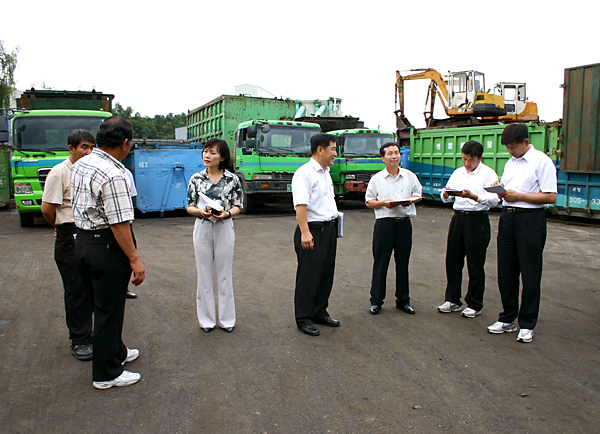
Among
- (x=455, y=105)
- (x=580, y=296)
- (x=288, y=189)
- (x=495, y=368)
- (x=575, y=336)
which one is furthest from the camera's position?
(x=455, y=105)

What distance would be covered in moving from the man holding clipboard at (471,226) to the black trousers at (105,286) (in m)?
3.29

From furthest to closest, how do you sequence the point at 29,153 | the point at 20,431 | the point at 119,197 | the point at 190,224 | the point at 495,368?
1. the point at 190,224
2. the point at 29,153
3. the point at 495,368
4. the point at 119,197
5. the point at 20,431

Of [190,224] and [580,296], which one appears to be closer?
[580,296]

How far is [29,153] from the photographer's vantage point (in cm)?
1045

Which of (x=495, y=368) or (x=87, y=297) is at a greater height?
(x=87, y=297)

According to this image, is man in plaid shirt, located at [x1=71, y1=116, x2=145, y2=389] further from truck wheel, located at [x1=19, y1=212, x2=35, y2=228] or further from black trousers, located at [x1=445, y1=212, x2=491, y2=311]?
truck wheel, located at [x1=19, y1=212, x2=35, y2=228]

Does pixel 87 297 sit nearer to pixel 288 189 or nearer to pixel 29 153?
pixel 29 153

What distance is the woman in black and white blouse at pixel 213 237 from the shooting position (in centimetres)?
440

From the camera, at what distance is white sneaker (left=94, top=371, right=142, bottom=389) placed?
3326mm

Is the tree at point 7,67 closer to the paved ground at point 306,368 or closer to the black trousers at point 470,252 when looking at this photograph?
the paved ground at point 306,368

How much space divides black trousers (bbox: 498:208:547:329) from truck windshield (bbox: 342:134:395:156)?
34.4 feet

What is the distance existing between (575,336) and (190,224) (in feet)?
30.5

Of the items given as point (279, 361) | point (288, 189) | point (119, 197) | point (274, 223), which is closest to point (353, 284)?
point (279, 361)

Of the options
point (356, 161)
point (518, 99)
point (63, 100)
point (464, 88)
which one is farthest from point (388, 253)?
point (518, 99)
